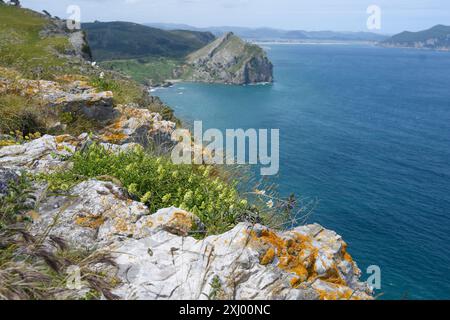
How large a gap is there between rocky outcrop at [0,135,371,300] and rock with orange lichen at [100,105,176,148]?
4.26 meters

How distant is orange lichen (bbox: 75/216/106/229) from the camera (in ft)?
19.0

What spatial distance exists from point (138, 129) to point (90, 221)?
5953mm

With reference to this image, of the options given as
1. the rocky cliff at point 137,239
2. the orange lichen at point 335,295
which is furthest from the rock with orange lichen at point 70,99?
the orange lichen at point 335,295

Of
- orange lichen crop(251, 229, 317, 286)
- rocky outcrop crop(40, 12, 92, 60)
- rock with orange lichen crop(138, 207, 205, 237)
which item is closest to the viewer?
orange lichen crop(251, 229, 317, 286)

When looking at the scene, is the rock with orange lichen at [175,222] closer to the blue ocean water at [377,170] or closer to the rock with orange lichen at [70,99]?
the blue ocean water at [377,170]

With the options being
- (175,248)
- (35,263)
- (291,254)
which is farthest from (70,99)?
(291,254)

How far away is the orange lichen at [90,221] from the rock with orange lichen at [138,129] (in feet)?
16.5

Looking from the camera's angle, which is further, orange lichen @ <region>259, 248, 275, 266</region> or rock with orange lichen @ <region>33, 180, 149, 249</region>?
rock with orange lichen @ <region>33, 180, 149, 249</region>

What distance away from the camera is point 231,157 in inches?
417

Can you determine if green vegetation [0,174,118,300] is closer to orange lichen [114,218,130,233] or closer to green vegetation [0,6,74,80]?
orange lichen [114,218,130,233]

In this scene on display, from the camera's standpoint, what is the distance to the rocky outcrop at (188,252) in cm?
444

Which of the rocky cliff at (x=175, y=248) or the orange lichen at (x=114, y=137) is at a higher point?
the orange lichen at (x=114, y=137)

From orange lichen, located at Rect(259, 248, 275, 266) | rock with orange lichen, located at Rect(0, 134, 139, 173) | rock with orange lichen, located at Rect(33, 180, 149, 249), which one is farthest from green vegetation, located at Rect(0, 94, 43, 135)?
orange lichen, located at Rect(259, 248, 275, 266)
